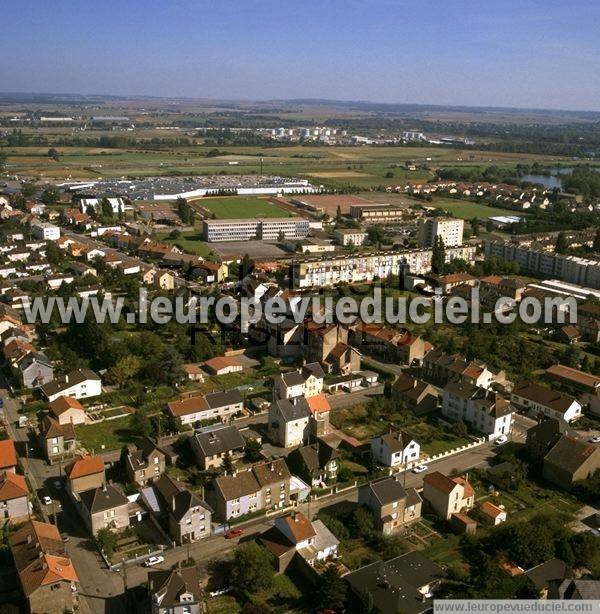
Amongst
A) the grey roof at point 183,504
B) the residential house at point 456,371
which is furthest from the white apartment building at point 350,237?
the grey roof at point 183,504

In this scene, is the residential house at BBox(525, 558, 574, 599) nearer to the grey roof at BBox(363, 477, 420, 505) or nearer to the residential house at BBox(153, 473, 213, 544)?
the grey roof at BBox(363, 477, 420, 505)

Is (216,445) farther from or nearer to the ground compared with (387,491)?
nearer to the ground

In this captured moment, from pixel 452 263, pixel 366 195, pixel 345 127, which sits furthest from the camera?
pixel 345 127

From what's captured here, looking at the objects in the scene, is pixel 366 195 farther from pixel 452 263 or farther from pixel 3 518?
pixel 3 518

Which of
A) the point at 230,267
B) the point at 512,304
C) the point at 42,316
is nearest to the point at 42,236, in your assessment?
A: the point at 230,267

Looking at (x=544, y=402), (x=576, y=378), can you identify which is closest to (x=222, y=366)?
(x=544, y=402)

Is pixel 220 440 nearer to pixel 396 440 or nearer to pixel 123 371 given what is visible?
pixel 396 440

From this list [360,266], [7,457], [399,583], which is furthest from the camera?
[360,266]

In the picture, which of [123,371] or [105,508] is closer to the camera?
[105,508]
